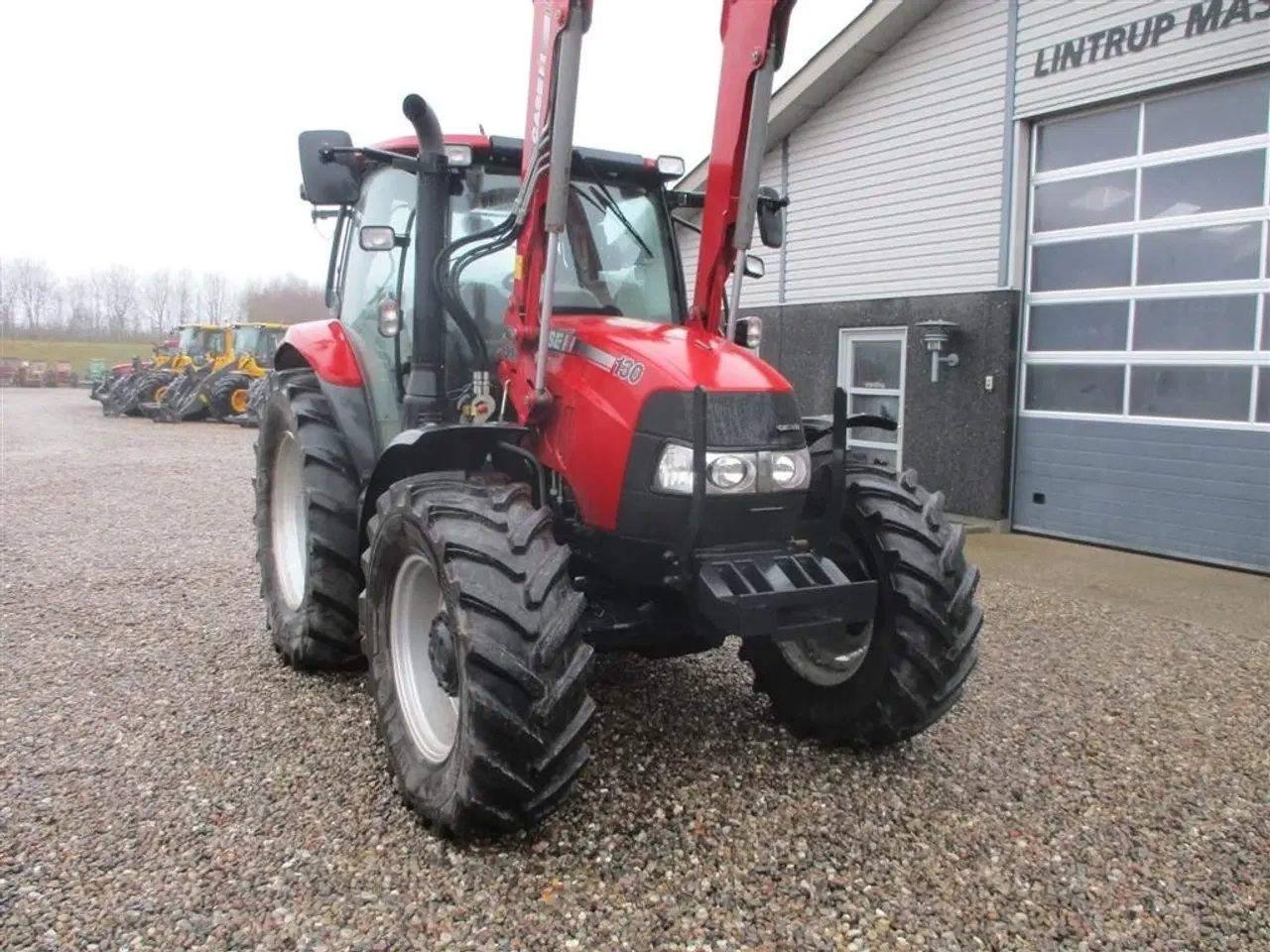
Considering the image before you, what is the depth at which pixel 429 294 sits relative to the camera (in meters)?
3.78

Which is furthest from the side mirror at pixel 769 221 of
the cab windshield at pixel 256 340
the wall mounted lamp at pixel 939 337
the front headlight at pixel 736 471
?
the cab windshield at pixel 256 340

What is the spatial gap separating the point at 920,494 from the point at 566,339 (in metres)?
1.42

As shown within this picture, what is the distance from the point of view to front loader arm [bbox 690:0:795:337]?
3.39m

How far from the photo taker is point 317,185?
398cm

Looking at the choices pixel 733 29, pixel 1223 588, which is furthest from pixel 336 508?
pixel 1223 588

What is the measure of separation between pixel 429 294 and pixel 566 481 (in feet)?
3.39

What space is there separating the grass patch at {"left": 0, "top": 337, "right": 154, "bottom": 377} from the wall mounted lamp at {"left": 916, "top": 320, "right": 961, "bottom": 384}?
41.6 meters

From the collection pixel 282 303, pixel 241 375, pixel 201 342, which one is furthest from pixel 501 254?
pixel 282 303

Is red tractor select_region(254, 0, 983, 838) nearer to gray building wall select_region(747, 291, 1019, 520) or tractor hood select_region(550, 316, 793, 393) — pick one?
tractor hood select_region(550, 316, 793, 393)

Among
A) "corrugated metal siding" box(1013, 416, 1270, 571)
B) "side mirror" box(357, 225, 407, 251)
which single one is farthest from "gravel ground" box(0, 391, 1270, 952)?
"corrugated metal siding" box(1013, 416, 1270, 571)

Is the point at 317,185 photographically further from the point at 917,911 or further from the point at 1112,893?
the point at 1112,893

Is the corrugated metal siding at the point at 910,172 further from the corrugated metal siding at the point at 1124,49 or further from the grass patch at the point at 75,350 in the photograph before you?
the grass patch at the point at 75,350

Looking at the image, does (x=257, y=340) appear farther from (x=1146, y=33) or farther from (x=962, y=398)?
(x=1146, y=33)

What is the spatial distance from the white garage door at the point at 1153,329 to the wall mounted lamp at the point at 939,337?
638mm
